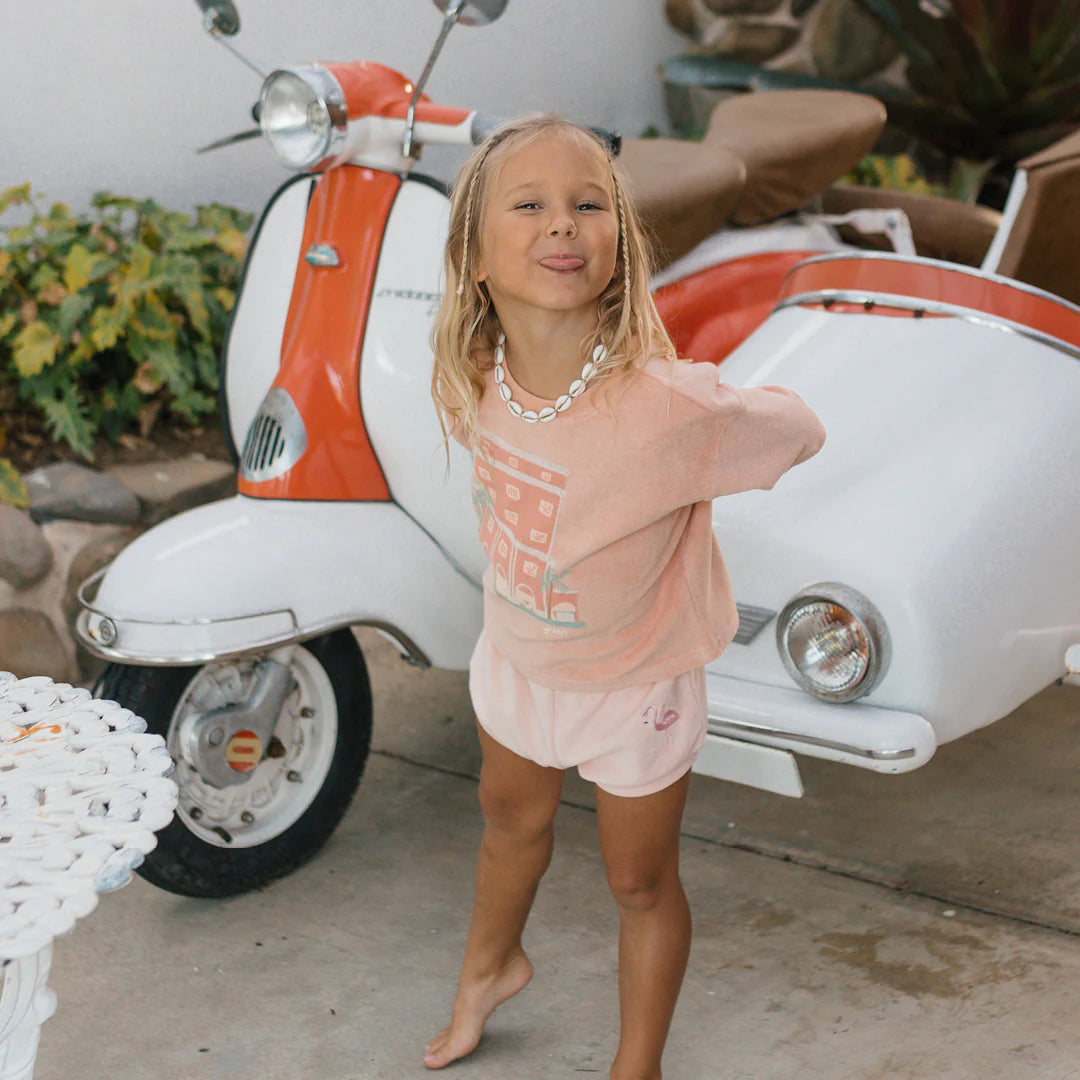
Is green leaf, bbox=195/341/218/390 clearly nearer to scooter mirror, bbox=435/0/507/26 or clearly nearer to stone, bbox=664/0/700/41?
scooter mirror, bbox=435/0/507/26

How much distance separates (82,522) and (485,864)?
1.72m

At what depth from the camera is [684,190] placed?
9.18 ft

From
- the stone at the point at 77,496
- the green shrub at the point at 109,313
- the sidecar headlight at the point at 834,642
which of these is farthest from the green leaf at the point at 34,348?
the sidecar headlight at the point at 834,642

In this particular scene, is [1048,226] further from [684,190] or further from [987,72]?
[987,72]

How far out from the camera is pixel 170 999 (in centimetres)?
213

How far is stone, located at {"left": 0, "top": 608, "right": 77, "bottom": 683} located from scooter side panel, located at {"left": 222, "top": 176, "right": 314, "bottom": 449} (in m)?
0.84

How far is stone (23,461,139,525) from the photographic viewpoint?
3.17 m

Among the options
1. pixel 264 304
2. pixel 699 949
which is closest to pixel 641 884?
pixel 699 949

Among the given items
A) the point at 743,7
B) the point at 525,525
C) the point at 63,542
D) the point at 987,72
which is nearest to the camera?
the point at 525,525

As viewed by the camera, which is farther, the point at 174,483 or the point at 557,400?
the point at 174,483

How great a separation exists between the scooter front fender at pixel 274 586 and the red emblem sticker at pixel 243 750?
222mm

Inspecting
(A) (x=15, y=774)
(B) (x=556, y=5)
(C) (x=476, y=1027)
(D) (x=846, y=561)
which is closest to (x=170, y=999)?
(C) (x=476, y=1027)

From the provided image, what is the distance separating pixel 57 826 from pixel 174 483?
88.3 inches

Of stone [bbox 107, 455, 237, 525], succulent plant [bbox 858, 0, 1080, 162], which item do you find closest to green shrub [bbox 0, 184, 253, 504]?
stone [bbox 107, 455, 237, 525]
